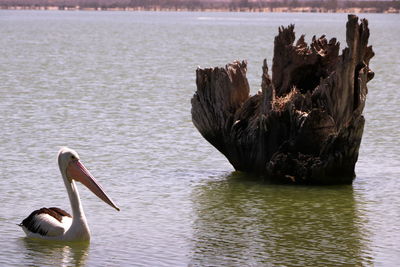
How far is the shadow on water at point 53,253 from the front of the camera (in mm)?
10352

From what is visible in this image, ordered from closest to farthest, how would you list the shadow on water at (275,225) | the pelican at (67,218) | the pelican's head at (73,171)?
the shadow on water at (275,225) < the pelican at (67,218) < the pelican's head at (73,171)

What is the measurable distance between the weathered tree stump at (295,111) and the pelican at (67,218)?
11.1 ft

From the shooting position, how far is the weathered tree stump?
44.3ft

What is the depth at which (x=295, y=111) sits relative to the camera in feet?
44.7

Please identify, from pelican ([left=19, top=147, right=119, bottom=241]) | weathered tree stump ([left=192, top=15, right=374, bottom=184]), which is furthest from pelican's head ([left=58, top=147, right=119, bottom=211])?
weathered tree stump ([left=192, top=15, right=374, bottom=184])

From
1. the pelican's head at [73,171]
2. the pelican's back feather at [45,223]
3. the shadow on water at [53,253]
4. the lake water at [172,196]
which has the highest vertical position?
the pelican's head at [73,171]

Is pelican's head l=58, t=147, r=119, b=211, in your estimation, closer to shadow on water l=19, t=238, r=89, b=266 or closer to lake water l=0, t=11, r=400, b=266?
lake water l=0, t=11, r=400, b=266

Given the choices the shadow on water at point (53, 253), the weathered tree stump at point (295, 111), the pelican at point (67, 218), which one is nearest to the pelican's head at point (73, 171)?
the pelican at point (67, 218)

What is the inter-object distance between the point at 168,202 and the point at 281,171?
67.3 inches

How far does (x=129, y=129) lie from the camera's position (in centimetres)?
1900

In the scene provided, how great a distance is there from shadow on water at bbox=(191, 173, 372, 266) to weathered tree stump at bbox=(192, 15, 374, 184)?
0.30 metres

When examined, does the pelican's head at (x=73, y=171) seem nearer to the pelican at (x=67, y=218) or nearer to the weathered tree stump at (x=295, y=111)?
the pelican at (x=67, y=218)

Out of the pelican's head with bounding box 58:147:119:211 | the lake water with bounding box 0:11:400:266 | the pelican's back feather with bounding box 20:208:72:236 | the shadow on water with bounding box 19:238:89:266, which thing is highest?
the pelican's head with bounding box 58:147:119:211

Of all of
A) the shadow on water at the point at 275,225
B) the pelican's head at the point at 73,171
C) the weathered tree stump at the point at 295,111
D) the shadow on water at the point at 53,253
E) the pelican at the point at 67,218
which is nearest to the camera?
the shadow on water at the point at 53,253
